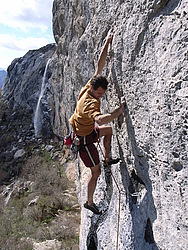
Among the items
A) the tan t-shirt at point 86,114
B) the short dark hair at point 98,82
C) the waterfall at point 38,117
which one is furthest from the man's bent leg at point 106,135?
the waterfall at point 38,117

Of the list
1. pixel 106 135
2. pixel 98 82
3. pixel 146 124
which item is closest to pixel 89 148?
pixel 106 135

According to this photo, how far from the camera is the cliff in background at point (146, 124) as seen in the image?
188 cm

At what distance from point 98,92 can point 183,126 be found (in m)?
1.22

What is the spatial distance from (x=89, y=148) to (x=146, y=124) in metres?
1.00

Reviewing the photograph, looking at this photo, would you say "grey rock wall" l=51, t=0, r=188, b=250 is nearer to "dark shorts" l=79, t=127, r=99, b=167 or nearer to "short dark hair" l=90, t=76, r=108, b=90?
"short dark hair" l=90, t=76, r=108, b=90

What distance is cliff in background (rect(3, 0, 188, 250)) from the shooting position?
1878mm

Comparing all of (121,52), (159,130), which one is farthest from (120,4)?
(159,130)

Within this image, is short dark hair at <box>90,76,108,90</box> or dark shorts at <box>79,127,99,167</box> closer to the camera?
short dark hair at <box>90,76,108,90</box>

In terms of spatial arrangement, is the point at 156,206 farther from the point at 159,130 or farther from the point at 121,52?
the point at 121,52

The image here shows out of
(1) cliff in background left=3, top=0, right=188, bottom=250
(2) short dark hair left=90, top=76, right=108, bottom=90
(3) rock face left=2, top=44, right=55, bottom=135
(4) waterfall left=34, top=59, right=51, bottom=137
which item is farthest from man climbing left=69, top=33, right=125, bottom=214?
(4) waterfall left=34, top=59, right=51, bottom=137

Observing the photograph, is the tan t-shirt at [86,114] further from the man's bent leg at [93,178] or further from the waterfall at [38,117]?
the waterfall at [38,117]

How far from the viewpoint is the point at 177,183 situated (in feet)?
6.30

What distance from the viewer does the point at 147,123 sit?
234 cm

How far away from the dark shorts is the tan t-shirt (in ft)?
0.23
